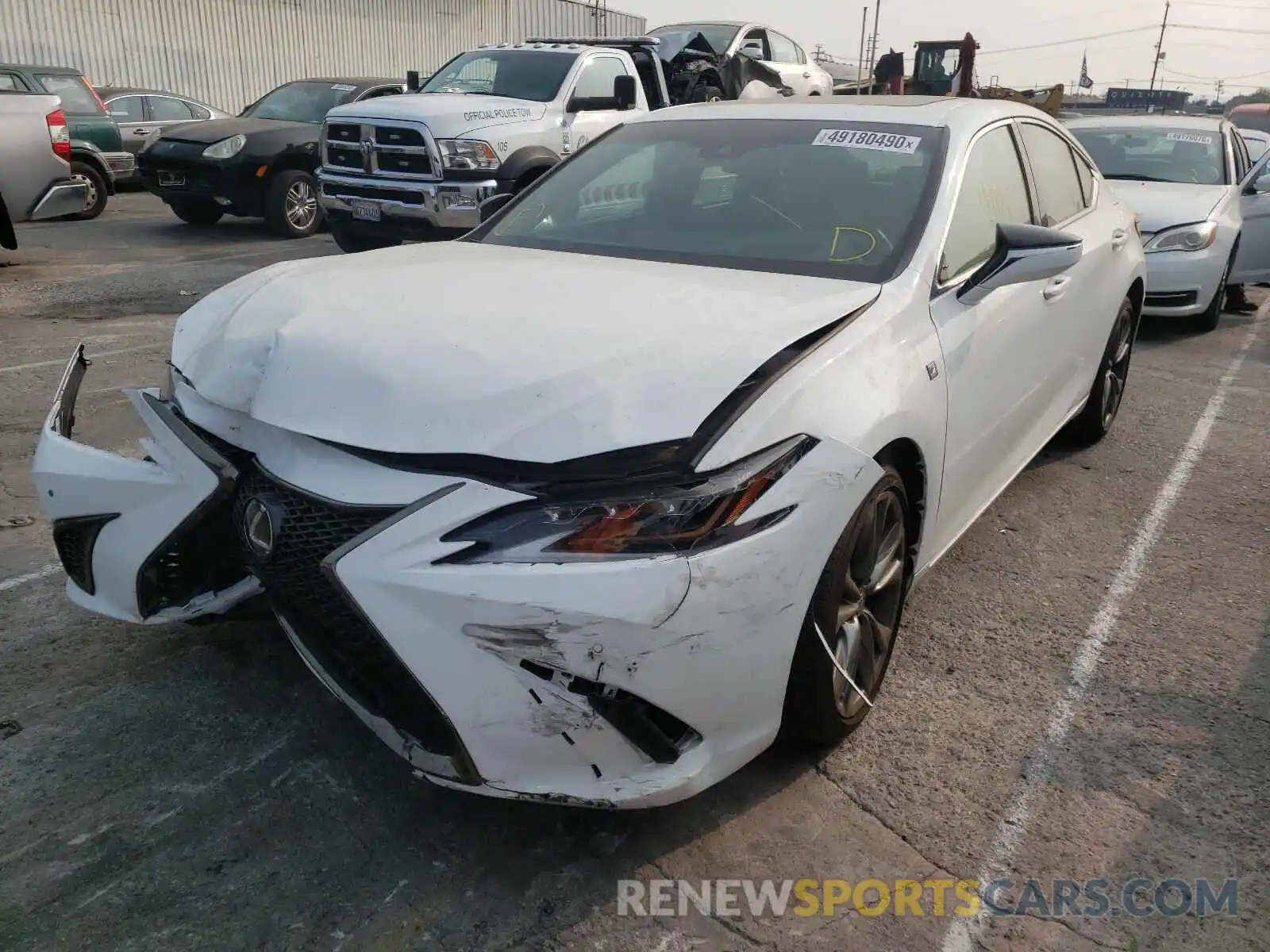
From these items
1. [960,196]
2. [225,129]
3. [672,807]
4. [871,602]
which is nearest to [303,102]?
[225,129]

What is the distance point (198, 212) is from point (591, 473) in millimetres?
11981

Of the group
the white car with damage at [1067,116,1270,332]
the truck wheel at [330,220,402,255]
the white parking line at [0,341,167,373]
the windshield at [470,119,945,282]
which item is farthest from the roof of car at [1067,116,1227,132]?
the white parking line at [0,341,167,373]

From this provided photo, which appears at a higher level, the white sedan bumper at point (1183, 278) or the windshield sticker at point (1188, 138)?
the windshield sticker at point (1188, 138)

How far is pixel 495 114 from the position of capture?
31.8ft

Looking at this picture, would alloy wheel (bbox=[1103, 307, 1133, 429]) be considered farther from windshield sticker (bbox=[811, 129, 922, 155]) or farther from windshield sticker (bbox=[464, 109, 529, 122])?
windshield sticker (bbox=[464, 109, 529, 122])

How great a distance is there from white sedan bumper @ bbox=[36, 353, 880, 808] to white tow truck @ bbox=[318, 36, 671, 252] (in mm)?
7095

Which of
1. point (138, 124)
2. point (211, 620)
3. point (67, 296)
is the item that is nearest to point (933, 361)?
point (211, 620)

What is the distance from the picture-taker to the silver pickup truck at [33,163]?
29.5 feet

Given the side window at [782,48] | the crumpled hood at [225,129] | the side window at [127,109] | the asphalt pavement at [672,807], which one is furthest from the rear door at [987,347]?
the side window at [127,109]

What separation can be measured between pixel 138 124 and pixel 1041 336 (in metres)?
15.5

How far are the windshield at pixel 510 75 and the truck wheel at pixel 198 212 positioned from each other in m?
3.20

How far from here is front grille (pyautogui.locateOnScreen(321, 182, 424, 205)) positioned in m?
9.43

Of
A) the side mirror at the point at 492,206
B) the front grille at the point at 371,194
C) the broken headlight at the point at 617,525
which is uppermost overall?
the side mirror at the point at 492,206

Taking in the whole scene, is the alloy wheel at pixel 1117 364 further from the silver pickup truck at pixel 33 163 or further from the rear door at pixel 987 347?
the silver pickup truck at pixel 33 163
